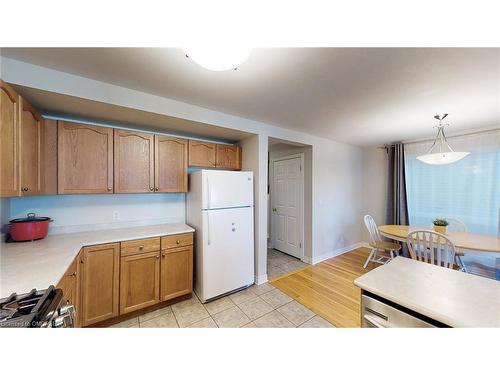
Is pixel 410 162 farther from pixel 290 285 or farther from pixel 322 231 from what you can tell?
pixel 290 285

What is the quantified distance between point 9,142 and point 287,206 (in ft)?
11.2

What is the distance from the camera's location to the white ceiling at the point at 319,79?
1168 mm

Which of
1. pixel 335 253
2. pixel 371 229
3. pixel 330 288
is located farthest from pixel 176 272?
pixel 371 229

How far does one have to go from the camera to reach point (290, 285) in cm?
243

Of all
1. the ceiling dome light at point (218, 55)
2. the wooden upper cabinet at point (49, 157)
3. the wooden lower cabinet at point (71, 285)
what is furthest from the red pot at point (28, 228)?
the ceiling dome light at point (218, 55)

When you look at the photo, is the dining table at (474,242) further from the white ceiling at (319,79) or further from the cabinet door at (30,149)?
the cabinet door at (30,149)

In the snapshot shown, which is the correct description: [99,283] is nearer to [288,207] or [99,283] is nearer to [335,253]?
[288,207]

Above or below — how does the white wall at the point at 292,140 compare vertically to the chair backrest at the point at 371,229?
above

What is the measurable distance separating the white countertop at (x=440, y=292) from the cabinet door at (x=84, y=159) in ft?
7.51

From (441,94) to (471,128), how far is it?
176cm

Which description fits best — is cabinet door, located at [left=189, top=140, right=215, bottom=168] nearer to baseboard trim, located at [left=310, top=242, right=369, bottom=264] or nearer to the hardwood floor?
the hardwood floor

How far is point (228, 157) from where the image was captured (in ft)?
8.38

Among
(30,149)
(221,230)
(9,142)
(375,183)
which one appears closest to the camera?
(9,142)
